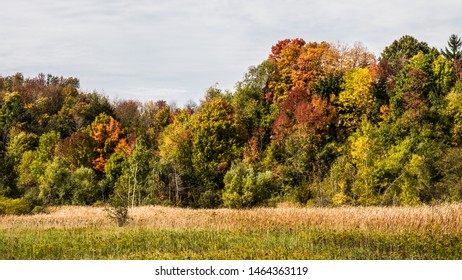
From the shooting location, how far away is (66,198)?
57625 mm

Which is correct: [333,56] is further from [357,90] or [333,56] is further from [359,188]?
[359,188]

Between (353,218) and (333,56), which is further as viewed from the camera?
(333,56)

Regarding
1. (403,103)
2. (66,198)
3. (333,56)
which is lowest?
(66,198)

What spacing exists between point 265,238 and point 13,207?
89.9 ft

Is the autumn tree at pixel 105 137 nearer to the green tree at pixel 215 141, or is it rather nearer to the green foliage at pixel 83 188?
the green foliage at pixel 83 188

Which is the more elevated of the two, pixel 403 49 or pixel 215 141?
pixel 403 49

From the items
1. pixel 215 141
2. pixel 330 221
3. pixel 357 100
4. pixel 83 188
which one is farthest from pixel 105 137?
pixel 330 221

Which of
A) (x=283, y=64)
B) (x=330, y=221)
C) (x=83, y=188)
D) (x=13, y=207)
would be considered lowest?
(x=13, y=207)

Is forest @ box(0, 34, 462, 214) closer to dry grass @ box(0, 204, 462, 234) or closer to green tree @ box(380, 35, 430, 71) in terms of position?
green tree @ box(380, 35, 430, 71)

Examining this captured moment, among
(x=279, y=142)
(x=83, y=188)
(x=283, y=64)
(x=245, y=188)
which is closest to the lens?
(x=245, y=188)

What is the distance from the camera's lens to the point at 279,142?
6362cm

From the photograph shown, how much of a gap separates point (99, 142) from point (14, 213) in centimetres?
3463

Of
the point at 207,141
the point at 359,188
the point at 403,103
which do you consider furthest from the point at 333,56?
the point at 359,188

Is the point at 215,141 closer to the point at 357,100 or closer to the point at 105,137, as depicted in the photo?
the point at 357,100
